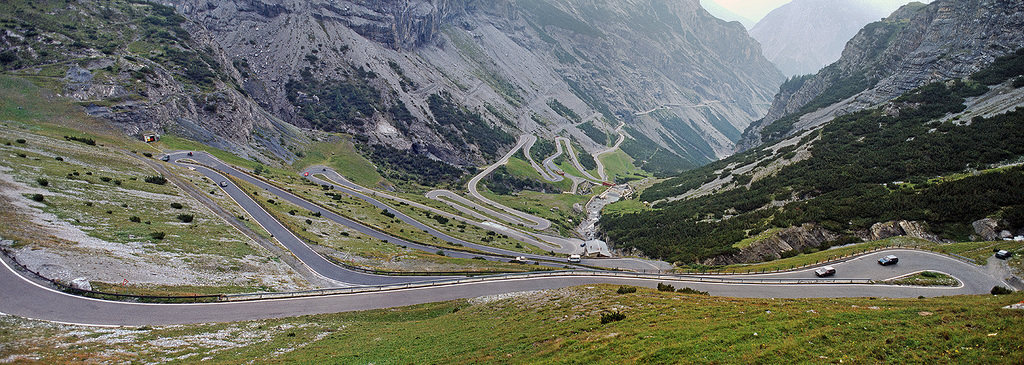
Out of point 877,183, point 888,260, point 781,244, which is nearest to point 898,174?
point 877,183

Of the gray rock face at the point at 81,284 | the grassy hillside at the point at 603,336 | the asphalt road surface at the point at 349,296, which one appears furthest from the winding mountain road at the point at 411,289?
the grassy hillside at the point at 603,336

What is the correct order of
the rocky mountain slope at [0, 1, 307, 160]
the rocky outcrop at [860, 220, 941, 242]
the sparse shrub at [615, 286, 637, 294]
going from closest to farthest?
the sparse shrub at [615, 286, 637, 294], the rocky outcrop at [860, 220, 941, 242], the rocky mountain slope at [0, 1, 307, 160]

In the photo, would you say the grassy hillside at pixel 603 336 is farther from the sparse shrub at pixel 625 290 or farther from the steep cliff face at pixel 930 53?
the steep cliff face at pixel 930 53

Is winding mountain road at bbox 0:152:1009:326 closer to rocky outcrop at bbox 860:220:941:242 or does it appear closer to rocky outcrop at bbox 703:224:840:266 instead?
rocky outcrop at bbox 860:220:941:242

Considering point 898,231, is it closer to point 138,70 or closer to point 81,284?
point 81,284

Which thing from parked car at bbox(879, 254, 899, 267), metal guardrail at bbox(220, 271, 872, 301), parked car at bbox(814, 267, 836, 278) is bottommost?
metal guardrail at bbox(220, 271, 872, 301)

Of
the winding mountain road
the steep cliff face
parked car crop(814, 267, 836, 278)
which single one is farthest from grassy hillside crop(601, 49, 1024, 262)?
parked car crop(814, 267, 836, 278)
